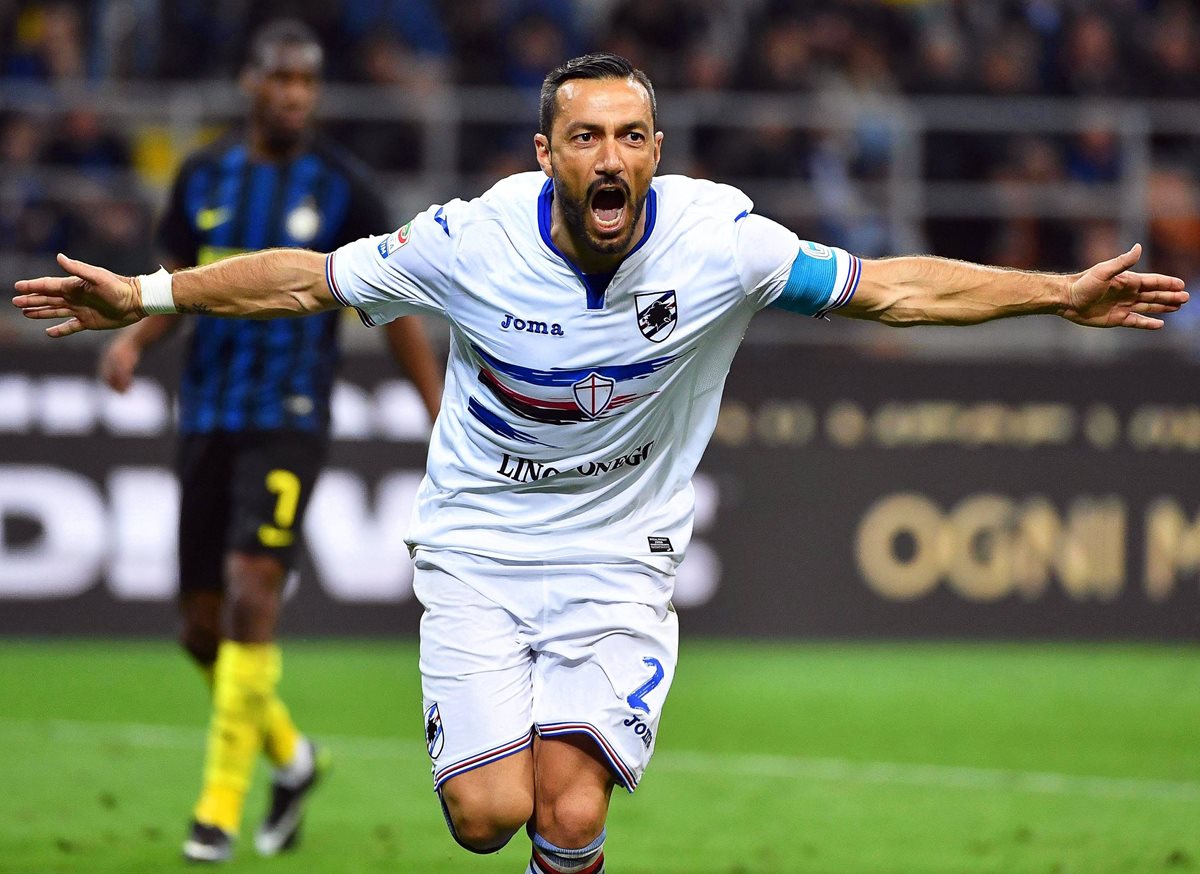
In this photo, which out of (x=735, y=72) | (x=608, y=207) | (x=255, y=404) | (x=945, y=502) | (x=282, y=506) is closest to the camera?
(x=608, y=207)

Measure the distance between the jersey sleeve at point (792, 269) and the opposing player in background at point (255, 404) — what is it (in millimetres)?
2005

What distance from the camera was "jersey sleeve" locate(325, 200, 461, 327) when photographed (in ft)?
15.6

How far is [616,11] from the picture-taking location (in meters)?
14.6

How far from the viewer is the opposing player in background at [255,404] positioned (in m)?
6.38

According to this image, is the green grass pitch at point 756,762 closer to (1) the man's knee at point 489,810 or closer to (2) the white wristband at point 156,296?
(1) the man's knee at point 489,810

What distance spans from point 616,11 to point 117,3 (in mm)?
3813

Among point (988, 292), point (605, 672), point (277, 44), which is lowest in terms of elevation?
Answer: point (605, 672)

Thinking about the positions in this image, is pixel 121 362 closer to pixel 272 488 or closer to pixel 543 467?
pixel 272 488

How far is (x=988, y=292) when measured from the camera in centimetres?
474

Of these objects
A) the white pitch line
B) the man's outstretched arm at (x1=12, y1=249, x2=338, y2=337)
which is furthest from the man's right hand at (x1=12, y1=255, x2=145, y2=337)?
the white pitch line

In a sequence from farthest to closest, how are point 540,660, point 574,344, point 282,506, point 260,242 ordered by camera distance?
1. point 260,242
2. point 282,506
3. point 540,660
4. point 574,344

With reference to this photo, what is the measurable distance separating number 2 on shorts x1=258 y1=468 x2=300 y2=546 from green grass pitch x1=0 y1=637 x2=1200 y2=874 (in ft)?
3.58

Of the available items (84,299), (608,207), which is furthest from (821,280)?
(84,299)

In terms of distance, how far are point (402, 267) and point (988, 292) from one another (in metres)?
1.50
